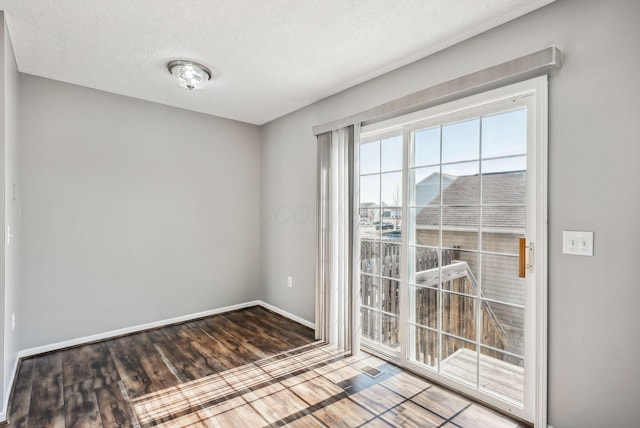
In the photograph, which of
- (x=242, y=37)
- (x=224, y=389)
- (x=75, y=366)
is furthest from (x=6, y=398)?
(x=242, y=37)

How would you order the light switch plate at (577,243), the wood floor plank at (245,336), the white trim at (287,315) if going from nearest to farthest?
the light switch plate at (577,243)
the wood floor plank at (245,336)
the white trim at (287,315)

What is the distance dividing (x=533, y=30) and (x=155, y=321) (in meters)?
4.24

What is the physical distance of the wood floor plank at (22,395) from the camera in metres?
2.03

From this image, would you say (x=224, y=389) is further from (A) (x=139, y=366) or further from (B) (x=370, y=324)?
(B) (x=370, y=324)

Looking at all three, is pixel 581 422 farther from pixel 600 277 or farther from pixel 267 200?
pixel 267 200

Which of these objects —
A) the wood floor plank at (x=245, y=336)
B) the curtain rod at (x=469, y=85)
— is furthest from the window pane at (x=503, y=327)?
the wood floor plank at (x=245, y=336)

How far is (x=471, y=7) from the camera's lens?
190cm

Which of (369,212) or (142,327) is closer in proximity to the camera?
(369,212)

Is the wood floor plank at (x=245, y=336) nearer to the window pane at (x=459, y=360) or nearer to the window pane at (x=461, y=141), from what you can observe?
the window pane at (x=459, y=360)

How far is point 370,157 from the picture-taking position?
304cm

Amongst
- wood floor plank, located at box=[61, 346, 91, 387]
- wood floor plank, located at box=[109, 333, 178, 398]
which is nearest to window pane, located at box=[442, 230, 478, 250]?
wood floor plank, located at box=[109, 333, 178, 398]

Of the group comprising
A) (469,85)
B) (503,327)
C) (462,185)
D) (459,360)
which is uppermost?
(469,85)

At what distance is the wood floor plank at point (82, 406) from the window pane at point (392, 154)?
2.79 metres

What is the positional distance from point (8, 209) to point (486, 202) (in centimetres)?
326
